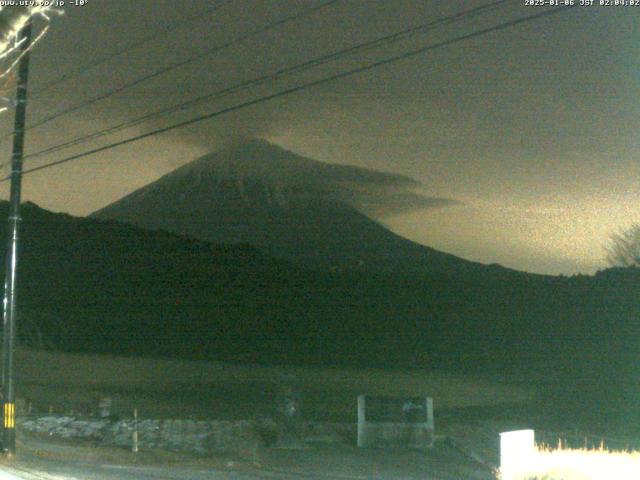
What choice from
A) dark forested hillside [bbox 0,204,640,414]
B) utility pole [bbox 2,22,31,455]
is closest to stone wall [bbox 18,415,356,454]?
utility pole [bbox 2,22,31,455]

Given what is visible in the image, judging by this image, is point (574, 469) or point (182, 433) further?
point (182, 433)

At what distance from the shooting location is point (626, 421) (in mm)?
45031


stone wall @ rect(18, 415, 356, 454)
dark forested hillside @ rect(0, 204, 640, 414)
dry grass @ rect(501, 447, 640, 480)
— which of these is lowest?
stone wall @ rect(18, 415, 356, 454)

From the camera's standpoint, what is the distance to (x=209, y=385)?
147 ft

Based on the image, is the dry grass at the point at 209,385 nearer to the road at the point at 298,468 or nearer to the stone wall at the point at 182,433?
the stone wall at the point at 182,433

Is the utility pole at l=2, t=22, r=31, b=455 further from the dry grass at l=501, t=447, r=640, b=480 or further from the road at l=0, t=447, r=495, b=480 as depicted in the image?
the dry grass at l=501, t=447, r=640, b=480

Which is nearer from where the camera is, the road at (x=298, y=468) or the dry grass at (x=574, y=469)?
the dry grass at (x=574, y=469)

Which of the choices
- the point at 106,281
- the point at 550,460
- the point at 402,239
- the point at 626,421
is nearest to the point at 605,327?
the point at 626,421

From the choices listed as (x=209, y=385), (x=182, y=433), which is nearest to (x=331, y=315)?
(x=209, y=385)

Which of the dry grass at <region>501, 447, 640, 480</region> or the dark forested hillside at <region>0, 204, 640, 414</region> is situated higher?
the dark forested hillside at <region>0, 204, 640, 414</region>

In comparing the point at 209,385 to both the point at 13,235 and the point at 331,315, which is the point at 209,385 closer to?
the point at 331,315

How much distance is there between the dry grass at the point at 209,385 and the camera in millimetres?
39469

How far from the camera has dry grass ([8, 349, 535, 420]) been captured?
39469 millimetres

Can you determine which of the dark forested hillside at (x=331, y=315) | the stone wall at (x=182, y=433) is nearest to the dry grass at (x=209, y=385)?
the dark forested hillside at (x=331, y=315)
